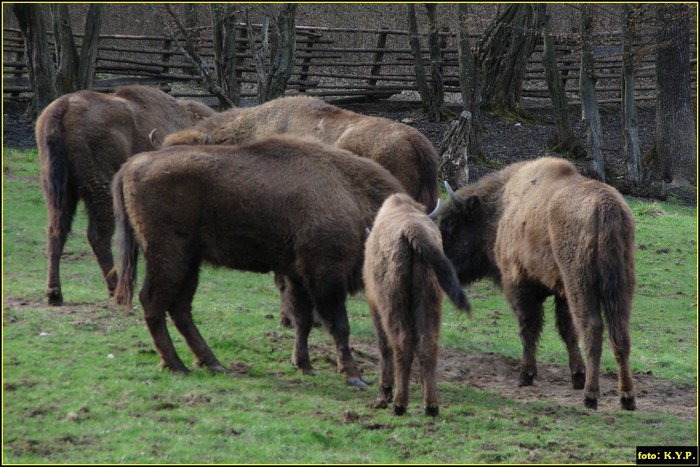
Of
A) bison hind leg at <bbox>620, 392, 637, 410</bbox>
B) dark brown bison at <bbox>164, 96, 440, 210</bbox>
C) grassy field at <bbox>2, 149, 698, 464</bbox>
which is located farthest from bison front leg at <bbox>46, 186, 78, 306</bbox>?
bison hind leg at <bbox>620, 392, 637, 410</bbox>

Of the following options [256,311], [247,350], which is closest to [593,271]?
[247,350]

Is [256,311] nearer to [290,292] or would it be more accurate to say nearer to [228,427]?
[290,292]

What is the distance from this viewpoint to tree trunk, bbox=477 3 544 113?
21.4 meters

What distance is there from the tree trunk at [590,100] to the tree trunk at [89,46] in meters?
8.26

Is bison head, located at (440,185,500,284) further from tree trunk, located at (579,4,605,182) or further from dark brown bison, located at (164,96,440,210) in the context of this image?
tree trunk, located at (579,4,605,182)

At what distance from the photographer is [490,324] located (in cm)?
1034

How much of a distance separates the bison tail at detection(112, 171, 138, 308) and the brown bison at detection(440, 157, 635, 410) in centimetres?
314

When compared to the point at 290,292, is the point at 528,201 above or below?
above

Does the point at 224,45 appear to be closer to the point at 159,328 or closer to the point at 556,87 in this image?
the point at 556,87

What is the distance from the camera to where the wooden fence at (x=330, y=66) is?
2272 centimetres

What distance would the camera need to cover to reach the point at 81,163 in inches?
385

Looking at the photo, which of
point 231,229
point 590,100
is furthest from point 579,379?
point 590,100

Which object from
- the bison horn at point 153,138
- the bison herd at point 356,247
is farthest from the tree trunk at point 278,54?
the bison herd at point 356,247

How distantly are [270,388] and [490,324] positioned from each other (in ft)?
11.6
